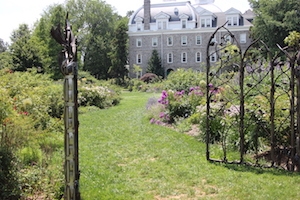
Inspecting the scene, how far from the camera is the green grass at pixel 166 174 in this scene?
185 inches

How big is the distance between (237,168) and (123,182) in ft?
6.39

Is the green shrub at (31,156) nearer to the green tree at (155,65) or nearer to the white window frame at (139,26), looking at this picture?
the green tree at (155,65)

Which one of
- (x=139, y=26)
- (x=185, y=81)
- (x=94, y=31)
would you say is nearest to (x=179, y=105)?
(x=185, y=81)

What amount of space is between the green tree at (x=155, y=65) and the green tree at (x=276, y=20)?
1152 cm

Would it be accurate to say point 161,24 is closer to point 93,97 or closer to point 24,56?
point 24,56

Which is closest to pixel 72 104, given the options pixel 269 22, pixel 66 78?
pixel 66 78

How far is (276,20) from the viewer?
109 feet

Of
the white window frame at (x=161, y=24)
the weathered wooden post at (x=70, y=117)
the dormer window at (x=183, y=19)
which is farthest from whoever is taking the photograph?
the white window frame at (x=161, y=24)

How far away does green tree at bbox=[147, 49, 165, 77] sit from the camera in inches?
1587

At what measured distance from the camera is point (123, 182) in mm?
5238

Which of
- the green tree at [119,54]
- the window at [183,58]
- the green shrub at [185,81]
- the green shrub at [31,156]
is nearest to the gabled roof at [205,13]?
the window at [183,58]

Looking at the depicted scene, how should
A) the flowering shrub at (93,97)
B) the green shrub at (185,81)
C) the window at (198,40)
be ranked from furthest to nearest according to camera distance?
the window at (198,40)
the green shrub at (185,81)
the flowering shrub at (93,97)

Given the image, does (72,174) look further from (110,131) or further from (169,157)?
(110,131)

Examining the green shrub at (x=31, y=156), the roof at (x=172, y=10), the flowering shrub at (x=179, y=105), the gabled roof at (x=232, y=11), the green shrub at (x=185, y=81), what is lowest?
the green shrub at (x=31, y=156)
